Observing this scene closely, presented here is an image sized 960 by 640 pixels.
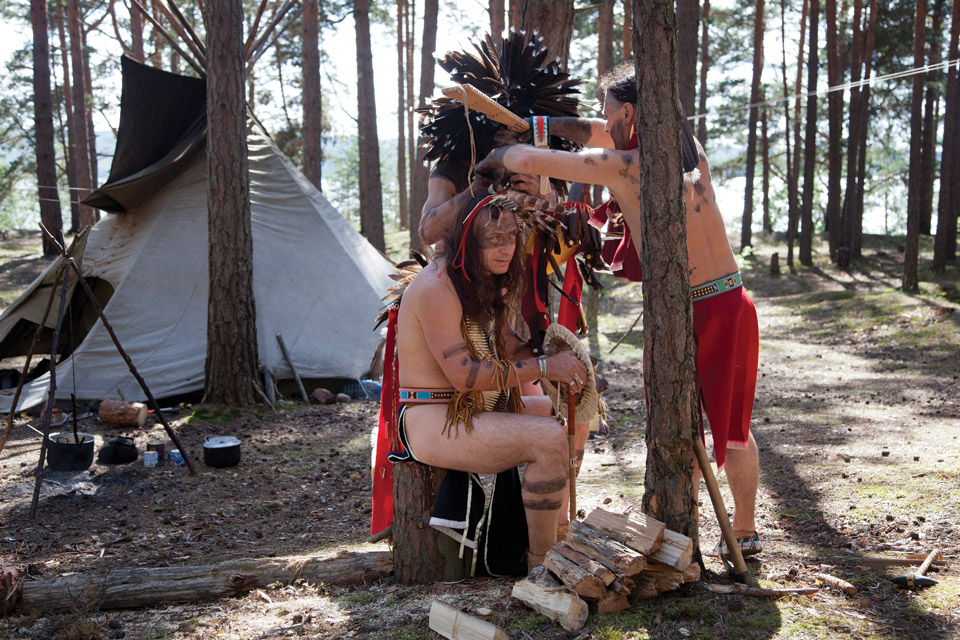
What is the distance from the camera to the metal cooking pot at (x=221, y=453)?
5133 mm

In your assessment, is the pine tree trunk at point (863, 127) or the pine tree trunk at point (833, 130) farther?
the pine tree trunk at point (863, 127)

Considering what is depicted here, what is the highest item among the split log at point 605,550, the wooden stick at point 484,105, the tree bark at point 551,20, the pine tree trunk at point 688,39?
the pine tree trunk at point 688,39

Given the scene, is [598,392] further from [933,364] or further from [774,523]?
[933,364]

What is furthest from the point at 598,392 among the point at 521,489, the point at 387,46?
the point at 387,46

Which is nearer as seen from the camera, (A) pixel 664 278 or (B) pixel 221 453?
(A) pixel 664 278

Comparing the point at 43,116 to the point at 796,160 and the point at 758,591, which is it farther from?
the point at 796,160

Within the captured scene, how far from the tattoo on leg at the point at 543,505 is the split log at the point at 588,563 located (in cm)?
28

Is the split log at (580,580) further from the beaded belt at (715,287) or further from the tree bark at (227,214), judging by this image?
the tree bark at (227,214)

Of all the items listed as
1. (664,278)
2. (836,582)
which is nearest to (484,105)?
(664,278)

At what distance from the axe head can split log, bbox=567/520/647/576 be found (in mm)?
905

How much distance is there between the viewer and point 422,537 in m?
3.02

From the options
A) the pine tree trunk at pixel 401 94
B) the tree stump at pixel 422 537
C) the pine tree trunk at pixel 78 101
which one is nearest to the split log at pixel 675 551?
the tree stump at pixel 422 537

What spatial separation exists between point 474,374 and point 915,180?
12.1m

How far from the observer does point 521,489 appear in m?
2.94
